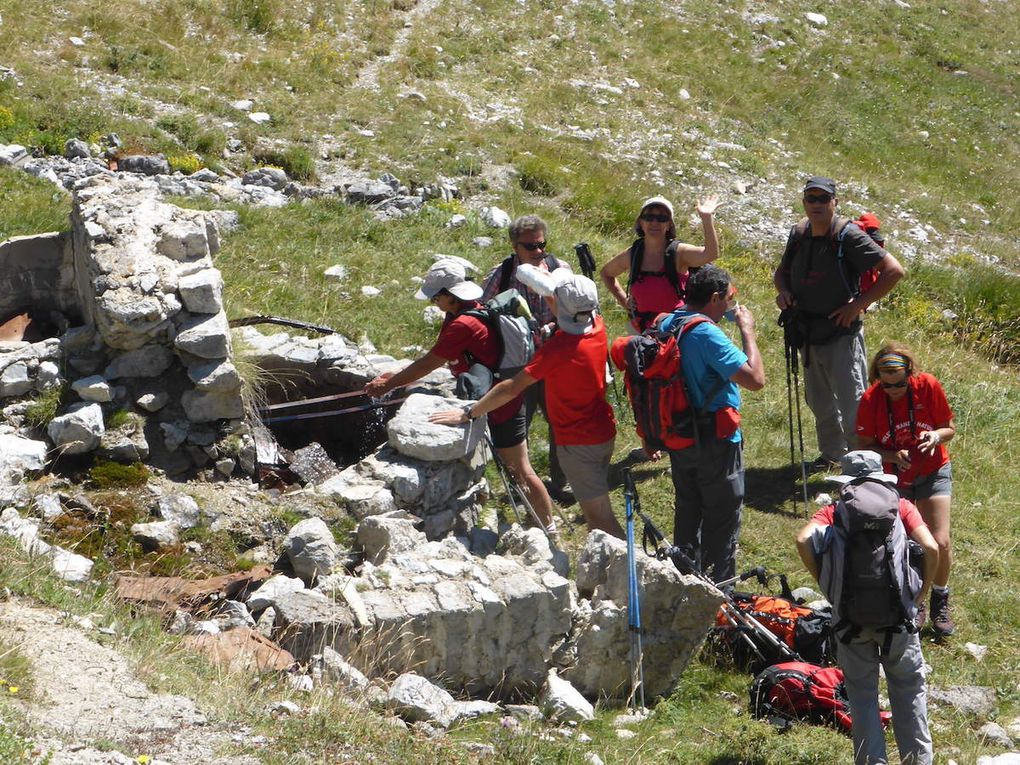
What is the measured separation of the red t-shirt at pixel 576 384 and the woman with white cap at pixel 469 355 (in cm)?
38

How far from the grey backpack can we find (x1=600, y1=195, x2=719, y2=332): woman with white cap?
3.45 meters

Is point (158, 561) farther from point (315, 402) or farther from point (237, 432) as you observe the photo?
point (315, 402)

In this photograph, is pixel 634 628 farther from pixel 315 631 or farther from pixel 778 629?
pixel 315 631

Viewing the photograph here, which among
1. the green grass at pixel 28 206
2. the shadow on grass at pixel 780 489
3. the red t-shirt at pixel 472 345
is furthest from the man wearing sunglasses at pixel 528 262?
the green grass at pixel 28 206

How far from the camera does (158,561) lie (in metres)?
6.54

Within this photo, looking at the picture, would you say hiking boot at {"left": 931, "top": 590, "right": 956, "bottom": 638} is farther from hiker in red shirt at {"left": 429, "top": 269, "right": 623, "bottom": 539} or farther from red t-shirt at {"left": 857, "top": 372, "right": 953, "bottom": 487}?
hiker in red shirt at {"left": 429, "top": 269, "right": 623, "bottom": 539}

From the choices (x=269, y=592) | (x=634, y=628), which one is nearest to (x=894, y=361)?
(x=634, y=628)

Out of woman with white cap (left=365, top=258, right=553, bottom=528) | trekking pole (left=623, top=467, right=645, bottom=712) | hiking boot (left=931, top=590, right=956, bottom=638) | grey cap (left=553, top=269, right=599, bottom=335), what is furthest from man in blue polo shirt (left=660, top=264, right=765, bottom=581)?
hiking boot (left=931, top=590, right=956, bottom=638)

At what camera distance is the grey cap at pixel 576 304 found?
6.39 metres

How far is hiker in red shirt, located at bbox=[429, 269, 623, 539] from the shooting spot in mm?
6551

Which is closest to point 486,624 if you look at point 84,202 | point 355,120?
point 84,202

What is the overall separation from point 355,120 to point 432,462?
10.2 meters

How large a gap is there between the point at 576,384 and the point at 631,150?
13022 mm

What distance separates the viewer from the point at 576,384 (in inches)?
263
